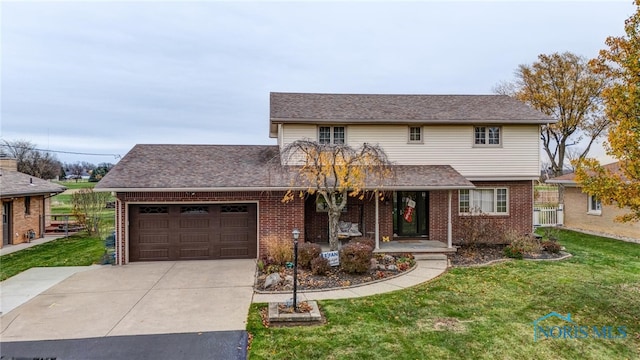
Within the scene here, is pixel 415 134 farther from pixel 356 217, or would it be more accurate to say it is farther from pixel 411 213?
pixel 356 217

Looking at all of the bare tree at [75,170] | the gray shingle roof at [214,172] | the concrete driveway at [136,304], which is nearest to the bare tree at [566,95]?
the gray shingle roof at [214,172]

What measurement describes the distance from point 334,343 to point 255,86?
82.1 feet

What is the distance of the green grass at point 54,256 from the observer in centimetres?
1126

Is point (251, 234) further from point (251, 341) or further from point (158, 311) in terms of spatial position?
point (251, 341)

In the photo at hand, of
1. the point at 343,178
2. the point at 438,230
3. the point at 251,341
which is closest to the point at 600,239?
the point at 438,230

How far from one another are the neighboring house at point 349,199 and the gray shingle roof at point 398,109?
0.15 feet

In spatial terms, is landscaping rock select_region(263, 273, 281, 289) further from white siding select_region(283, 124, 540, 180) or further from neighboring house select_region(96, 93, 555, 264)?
white siding select_region(283, 124, 540, 180)

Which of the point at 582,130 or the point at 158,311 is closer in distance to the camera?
the point at 158,311

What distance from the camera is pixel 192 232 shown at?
11648mm

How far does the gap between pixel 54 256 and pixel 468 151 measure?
16.2m

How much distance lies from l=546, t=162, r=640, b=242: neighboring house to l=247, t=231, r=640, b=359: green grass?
6.94 m

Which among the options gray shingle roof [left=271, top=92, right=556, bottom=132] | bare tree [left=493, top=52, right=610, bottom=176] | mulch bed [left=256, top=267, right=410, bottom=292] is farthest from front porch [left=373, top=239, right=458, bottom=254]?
bare tree [left=493, top=52, right=610, bottom=176]

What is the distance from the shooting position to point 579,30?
1880cm

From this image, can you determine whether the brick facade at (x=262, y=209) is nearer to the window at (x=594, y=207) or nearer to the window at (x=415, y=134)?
the window at (x=415, y=134)
